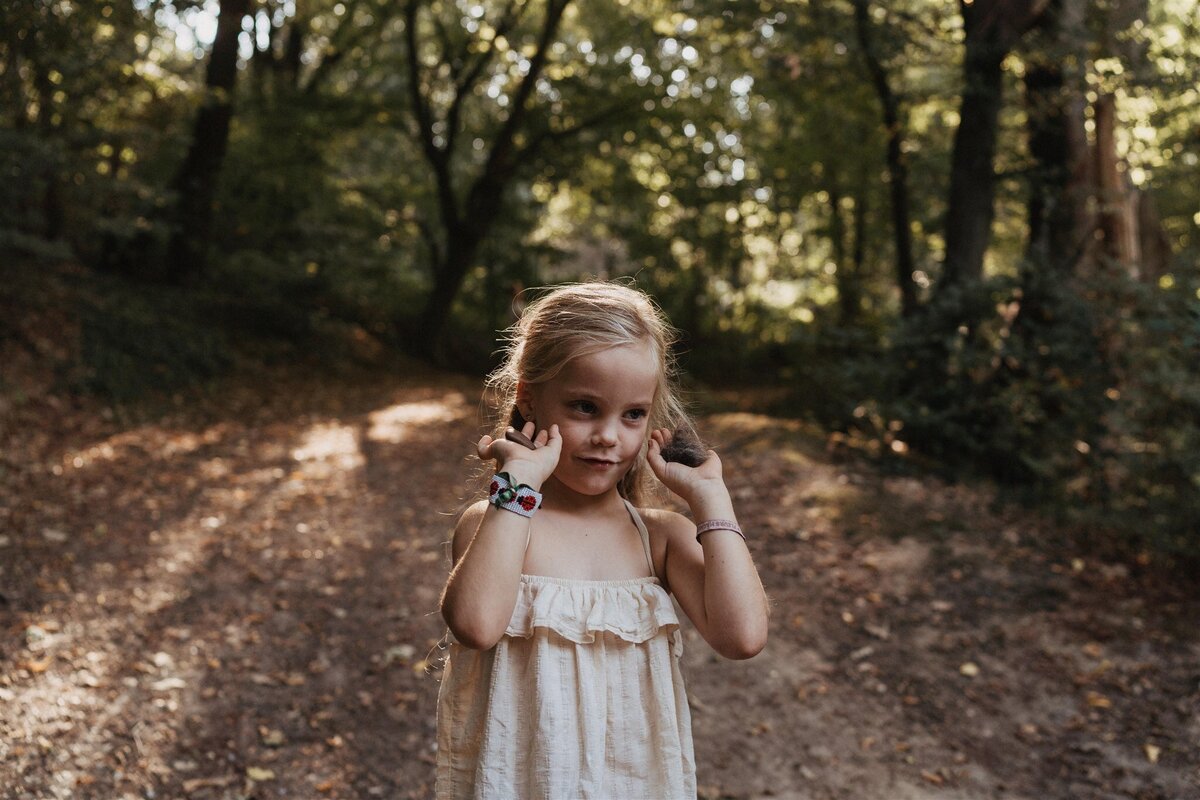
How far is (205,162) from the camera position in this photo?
1103 cm

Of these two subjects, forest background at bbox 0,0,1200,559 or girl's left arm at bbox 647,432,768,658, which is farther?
forest background at bbox 0,0,1200,559

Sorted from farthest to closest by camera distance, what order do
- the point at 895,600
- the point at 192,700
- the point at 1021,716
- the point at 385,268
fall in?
the point at 385,268, the point at 895,600, the point at 1021,716, the point at 192,700

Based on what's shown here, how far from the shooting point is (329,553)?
6191mm

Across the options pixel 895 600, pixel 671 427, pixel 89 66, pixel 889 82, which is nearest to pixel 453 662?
pixel 671 427

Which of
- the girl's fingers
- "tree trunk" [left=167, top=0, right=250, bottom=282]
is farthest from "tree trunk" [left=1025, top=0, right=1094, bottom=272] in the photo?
"tree trunk" [left=167, top=0, right=250, bottom=282]

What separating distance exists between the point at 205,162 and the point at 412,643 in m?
8.12

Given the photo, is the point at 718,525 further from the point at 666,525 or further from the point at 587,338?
the point at 587,338

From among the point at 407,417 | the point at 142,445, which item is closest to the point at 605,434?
the point at 142,445

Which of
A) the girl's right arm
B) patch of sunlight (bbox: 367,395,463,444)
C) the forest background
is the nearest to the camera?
the girl's right arm

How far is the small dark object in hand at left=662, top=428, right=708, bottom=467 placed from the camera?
6.98 feet

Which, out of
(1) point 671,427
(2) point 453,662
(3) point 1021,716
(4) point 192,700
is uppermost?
(1) point 671,427

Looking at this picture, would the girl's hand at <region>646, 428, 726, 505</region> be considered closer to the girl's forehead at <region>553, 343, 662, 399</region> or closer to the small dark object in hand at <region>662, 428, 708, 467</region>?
the small dark object in hand at <region>662, 428, 708, 467</region>

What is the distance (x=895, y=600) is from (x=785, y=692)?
1278mm

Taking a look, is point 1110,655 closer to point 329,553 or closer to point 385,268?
point 329,553
